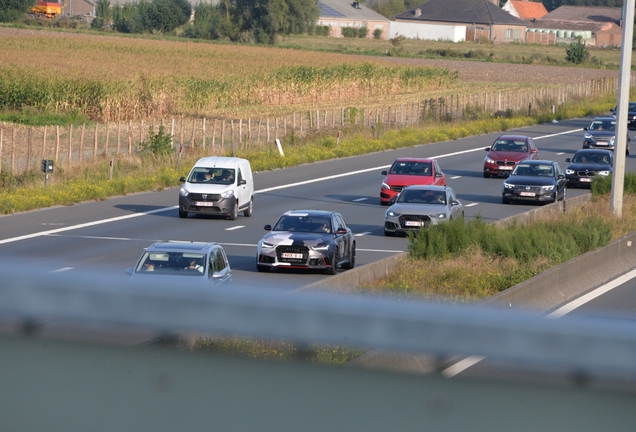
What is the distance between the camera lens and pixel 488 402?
2.67 metres

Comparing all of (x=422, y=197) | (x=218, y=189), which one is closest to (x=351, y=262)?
(x=422, y=197)

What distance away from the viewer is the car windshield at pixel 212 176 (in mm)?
29744

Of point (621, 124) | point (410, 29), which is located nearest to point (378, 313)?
point (621, 124)

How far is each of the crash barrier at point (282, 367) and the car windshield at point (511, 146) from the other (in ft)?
133

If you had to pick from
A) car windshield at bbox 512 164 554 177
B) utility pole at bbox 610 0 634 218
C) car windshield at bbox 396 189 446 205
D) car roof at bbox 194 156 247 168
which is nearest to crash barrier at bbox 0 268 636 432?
utility pole at bbox 610 0 634 218

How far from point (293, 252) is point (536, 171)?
15.9 m

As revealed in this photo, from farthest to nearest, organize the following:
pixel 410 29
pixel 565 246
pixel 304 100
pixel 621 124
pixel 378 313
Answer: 1. pixel 410 29
2. pixel 304 100
3. pixel 621 124
4. pixel 565 246
5. pixel 378 313

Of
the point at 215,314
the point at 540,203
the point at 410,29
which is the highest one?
the point at 410,29

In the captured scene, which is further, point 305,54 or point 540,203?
point 305,54

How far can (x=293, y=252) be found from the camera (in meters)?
21.4

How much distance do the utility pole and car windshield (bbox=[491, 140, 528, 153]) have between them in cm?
1591

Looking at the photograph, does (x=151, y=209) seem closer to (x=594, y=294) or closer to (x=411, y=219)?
(x=411, y=219)

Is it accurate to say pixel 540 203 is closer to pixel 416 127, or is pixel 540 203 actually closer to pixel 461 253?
pixel 461 253

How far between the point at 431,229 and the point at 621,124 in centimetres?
735
